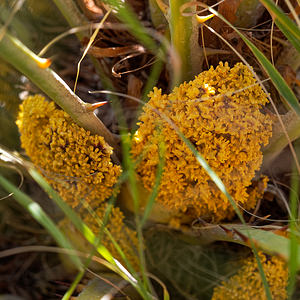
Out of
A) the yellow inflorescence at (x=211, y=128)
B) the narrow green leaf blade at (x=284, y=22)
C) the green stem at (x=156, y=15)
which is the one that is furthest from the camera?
the green stem at (x=156, y=15)

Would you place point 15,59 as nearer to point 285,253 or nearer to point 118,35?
point 118,35

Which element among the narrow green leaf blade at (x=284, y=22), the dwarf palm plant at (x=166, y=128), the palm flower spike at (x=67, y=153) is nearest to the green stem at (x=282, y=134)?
the dwarf palm plant at (x=166, y=128)

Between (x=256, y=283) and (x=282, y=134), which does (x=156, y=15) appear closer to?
(x=282, y=134)

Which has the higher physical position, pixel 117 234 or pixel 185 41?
pixel 185 41

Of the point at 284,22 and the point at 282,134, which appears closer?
the point at 284,22

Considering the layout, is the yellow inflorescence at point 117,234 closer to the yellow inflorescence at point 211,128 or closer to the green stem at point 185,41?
the yellow inflorescence at point 211,128

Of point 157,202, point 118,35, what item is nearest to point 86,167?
point 157,202

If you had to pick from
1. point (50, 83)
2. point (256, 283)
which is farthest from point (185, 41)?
point (256, 283)
